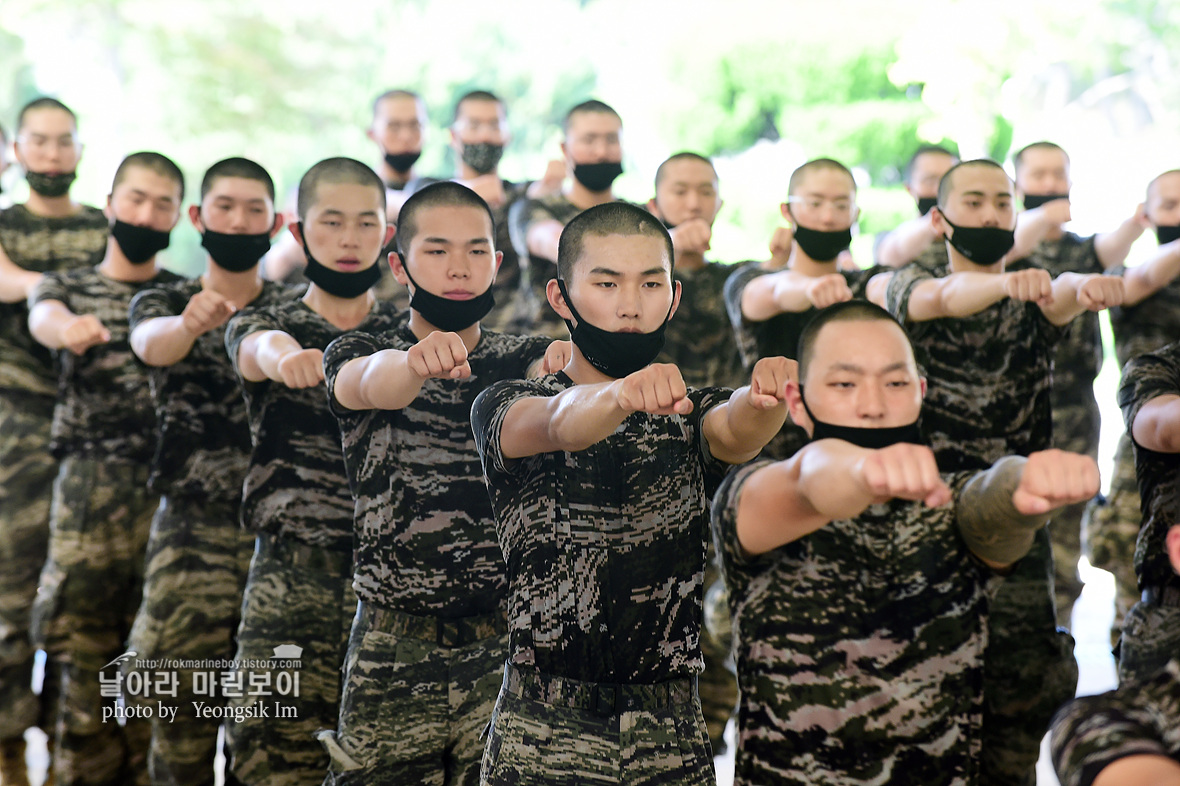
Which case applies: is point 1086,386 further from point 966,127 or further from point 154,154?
point 966,127

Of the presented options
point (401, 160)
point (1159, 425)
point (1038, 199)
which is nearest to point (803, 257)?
point (1159, 425)

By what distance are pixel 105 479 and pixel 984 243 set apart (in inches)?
125

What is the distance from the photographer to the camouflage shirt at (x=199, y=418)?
3.65 metres

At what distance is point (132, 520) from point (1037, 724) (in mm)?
3150

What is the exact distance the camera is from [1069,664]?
3156 mm

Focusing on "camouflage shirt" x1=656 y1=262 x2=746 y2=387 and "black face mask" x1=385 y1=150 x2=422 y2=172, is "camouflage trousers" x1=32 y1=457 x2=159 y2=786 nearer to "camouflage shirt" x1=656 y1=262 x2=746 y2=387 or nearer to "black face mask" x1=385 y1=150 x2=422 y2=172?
"black face mask" x1=385 y1=150 x2=422 y2=172

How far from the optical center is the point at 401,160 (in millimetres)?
5324

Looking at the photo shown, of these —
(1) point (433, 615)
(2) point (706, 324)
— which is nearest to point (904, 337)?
(1) point (433, 615)

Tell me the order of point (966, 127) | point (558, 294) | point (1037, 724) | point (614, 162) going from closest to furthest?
1. point (558, 294)
2. point (1037, 724)
3. point (614, 162)
4. point (966, 127)

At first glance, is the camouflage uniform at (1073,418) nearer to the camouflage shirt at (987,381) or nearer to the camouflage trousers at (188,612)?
the camouflage shirt at (987,381)

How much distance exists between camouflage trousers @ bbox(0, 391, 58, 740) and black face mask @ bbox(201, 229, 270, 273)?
1.41 meters

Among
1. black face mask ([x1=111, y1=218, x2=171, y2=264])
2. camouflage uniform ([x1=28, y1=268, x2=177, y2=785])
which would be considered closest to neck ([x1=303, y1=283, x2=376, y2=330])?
black face mask ([x1=111, y1=218, x2=171, y2=264])

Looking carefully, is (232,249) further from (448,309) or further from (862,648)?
(862,648)

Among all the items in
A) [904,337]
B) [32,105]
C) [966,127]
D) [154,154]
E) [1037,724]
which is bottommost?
[1037,724]
